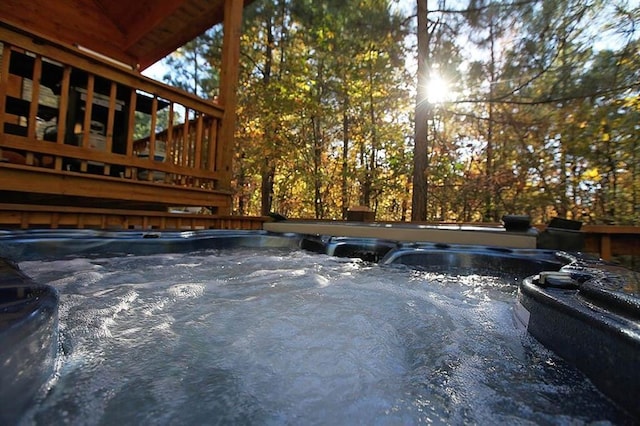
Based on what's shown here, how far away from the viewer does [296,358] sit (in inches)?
36.2

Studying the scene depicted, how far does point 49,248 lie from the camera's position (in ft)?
6.74

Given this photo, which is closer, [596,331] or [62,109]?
[596,331]

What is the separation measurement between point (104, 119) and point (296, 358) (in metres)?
4.06

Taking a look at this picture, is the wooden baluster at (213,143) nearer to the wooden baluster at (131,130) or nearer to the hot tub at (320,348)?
the wooden baluster at (131,130)

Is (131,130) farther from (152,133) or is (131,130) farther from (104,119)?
(104,119)

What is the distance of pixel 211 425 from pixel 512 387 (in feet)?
2.20

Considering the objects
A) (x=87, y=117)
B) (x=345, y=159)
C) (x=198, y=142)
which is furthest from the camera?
(x=345, y=159)

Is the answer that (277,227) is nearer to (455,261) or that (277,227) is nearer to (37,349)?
(455,261)

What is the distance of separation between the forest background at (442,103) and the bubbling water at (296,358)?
4.13 metres

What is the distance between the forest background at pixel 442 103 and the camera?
417 centimetres

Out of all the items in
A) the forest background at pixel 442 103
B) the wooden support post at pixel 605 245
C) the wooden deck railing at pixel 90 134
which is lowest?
the wooden support post at pixel 605 245

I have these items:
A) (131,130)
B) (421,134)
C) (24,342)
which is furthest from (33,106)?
(421,134)

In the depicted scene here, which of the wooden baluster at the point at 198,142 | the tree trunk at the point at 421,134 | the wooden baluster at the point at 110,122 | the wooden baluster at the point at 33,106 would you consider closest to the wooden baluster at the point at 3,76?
the wooden baluster at the point at 33,106

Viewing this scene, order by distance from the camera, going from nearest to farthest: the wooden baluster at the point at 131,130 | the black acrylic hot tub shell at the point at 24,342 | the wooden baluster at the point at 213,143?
1. the black acrylic hot tub shell at the point at 24,342
2. the wooden baluster at the point at 131,130
3. the wooden baluster at the point at 213,143
